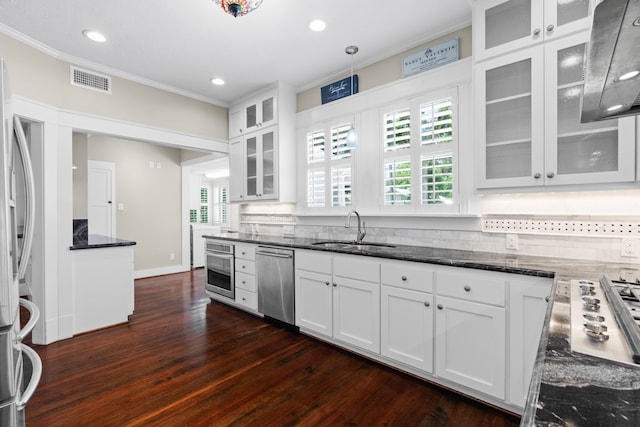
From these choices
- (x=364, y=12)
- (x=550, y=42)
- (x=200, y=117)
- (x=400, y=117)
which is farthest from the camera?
(x=200, y=117)

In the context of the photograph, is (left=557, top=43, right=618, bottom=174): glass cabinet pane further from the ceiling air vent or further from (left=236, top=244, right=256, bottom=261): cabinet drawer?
the ceiling air vent

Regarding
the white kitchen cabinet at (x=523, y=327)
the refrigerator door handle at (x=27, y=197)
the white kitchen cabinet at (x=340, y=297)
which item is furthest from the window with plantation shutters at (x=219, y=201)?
the white kitchen cabinet at (x=523, y=327)

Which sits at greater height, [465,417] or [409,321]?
[409,321]

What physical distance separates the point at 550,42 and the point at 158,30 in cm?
293

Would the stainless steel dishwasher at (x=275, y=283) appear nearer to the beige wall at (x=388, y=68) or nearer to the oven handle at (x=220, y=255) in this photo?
the oven handle at (x=220, y=255)

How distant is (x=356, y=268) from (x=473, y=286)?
0.89 metres

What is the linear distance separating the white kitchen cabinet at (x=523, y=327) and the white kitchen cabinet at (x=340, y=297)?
900mm

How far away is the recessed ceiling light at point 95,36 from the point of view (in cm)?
274

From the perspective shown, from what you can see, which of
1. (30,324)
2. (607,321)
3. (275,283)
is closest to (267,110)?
(275,283)

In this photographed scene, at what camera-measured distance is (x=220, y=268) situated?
4.00 metres

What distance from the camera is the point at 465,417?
75.0 inches

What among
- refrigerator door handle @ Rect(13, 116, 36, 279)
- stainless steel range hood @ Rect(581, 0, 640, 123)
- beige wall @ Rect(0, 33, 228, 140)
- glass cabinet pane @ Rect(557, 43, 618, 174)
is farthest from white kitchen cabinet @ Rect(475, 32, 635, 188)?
beige wall @ Rect(0, 33, 228, 140)

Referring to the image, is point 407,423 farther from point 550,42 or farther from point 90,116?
point 90,116

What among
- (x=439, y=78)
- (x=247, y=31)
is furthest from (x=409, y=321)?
(x=247, y=31)
